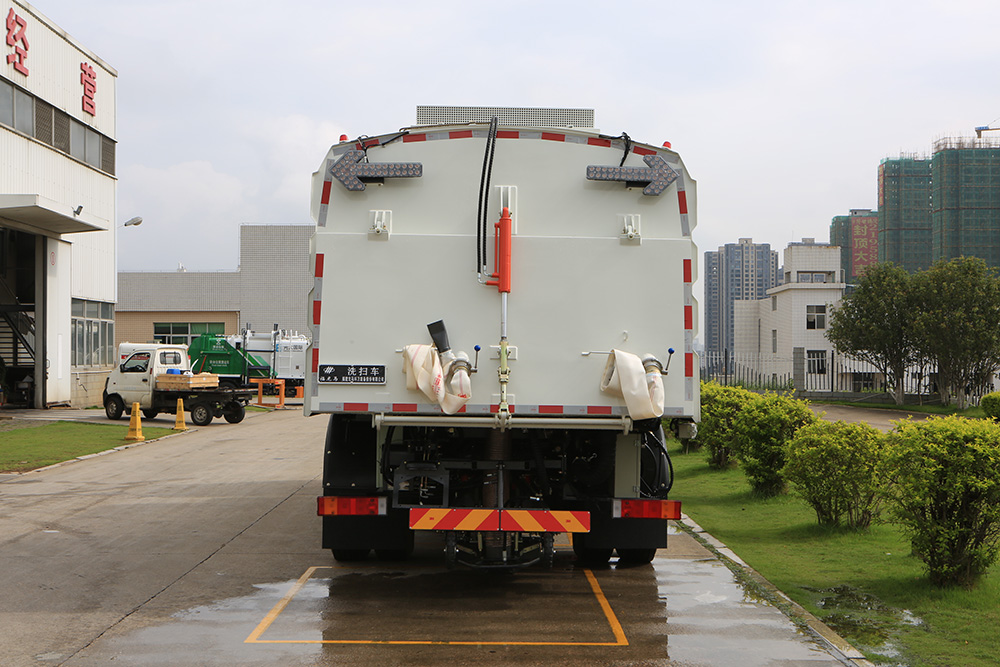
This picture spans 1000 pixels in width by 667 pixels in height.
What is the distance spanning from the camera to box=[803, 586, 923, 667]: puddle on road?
6668 mm

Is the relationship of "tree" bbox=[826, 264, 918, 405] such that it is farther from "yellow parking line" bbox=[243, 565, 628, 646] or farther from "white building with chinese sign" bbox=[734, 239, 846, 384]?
"yellow parking line" bbox=[243, 565, 628, 646]

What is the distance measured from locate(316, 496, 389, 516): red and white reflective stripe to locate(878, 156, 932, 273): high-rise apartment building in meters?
96.8

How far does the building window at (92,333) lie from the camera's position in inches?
1415

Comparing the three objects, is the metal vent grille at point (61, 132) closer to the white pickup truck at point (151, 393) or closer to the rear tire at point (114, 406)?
the white pickup truck at point (151, 393)

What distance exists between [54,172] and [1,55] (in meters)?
4.91

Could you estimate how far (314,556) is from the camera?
9938 millimetres

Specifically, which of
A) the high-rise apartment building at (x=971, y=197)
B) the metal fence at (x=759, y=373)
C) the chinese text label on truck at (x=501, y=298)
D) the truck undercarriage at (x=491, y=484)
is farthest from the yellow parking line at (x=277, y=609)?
the high-rise apartment building at (x=971, y=197)

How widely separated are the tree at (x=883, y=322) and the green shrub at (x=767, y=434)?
30.9 m

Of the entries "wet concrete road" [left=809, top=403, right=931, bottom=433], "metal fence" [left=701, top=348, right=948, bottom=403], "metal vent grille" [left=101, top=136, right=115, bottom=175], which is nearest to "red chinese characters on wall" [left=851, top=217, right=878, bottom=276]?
"metal fence" [left=701, top=348, right=948, bottom=403]

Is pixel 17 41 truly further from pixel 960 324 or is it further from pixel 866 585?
pixel 960 324

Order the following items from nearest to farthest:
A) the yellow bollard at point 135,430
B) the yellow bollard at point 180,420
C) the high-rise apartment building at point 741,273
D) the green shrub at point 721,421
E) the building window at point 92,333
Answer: the green shrub at point 721,421
the yellow bollard at point 135,430
the yellow bollard at point 180,420
the building window at point 92,333
the high-rise apartment building at point 741,273

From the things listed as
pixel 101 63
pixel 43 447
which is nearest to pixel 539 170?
pixel 43 447

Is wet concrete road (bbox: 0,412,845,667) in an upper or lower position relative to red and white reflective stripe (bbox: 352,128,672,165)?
lower

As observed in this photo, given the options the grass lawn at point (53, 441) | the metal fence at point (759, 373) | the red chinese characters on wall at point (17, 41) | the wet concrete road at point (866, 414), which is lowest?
the wet concrete road at point (866, 414)
